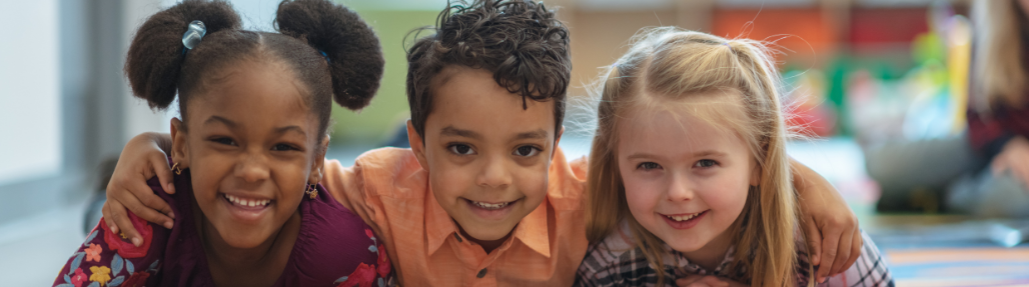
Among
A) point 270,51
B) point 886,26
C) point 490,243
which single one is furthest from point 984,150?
point 886,26

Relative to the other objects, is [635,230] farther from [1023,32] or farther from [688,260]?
[1023,32]

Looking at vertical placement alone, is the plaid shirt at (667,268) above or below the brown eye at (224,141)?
below

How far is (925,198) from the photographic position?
2127mm

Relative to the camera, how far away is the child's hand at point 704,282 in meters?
1.03

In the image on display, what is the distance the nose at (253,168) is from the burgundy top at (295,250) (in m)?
0.14

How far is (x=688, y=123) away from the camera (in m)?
0.93

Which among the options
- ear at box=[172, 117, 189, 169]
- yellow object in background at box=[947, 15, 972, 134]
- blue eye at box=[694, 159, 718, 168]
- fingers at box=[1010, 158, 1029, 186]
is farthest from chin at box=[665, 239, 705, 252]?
yellow object in background at box=[947, 15, 972, 134]

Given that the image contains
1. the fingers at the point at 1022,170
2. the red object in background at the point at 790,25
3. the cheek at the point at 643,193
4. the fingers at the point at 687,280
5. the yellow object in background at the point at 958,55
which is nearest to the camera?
the cheek at the point at 643,193

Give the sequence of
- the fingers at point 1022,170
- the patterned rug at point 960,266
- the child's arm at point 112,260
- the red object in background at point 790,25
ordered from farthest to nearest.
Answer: the red object in background at point 790,25 < the fingers at point 1022,170 < the patterned rug at point 960,266 < the child's arm at point 112,260

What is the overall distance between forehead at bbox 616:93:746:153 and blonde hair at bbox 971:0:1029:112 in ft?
4.44

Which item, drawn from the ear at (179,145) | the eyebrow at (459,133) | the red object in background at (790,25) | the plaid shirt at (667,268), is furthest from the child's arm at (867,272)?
the red object in background at (790,25)

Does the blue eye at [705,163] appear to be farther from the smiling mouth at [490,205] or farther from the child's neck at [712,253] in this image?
the smiling mouth at [490,205]

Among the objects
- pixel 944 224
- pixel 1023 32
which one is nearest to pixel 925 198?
pixel 944 224

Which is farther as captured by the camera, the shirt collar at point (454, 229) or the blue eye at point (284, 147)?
Result: the shirt collar at point (454, 229)
